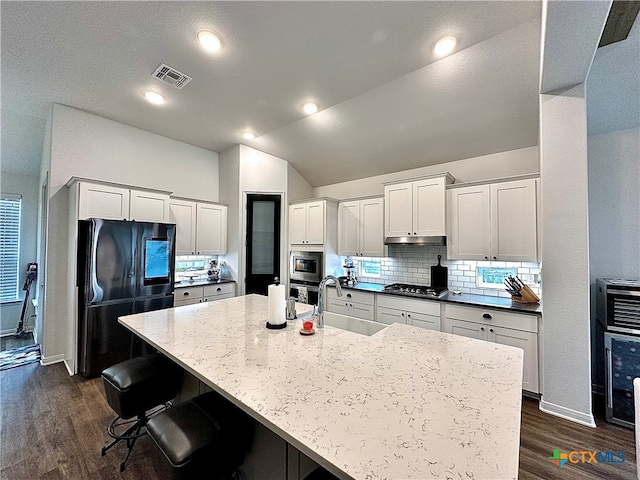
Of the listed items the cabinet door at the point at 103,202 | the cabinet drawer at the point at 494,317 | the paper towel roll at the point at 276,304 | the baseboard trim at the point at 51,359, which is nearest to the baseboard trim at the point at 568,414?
the cabinet drawer at the point at 494,317

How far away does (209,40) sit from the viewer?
225 centimetres

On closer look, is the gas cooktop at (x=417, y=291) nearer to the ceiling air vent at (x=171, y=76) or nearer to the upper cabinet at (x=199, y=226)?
the upper cabinet at (x=199, y=226)

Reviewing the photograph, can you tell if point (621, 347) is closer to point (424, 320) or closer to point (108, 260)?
point (424, 320)

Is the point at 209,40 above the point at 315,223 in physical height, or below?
above

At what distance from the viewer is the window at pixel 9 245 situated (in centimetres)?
449

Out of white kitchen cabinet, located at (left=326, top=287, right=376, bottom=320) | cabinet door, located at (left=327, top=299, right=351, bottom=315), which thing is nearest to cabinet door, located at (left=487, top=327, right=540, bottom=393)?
white kitchen cabinet, located at (left=326, top=287, right=376, bottom=320)

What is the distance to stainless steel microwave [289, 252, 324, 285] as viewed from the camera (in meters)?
4.38

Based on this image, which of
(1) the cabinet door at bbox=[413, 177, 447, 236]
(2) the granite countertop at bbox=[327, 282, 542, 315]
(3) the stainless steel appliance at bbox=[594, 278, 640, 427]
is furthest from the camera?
(1) the cabinet door at bbox=[413, 177, 447, 236]

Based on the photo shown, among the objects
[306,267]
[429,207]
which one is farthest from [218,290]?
[429,207]

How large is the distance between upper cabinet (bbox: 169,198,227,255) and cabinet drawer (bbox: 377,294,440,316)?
114 inches

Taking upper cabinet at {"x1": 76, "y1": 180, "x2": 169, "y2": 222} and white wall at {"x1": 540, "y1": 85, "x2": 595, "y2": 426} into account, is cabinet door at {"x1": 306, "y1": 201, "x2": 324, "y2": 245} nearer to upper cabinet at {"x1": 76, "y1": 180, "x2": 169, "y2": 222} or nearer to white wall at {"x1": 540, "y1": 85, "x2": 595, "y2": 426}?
upper cabinet at {"x1": 76, "y1": 180, "x2": 169, "y2": 222}

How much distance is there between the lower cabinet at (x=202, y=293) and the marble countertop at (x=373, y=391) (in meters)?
2.15

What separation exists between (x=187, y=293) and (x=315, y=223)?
224 cm

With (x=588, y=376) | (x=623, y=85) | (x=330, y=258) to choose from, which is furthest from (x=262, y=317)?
(x=623, y=85)
